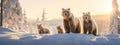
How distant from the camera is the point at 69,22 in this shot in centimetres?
1302

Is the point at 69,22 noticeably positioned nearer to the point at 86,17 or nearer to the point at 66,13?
the point at 66,13

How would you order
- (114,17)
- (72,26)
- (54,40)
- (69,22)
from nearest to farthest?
(54,40)
(72,26)
(69,22)
(114,17)

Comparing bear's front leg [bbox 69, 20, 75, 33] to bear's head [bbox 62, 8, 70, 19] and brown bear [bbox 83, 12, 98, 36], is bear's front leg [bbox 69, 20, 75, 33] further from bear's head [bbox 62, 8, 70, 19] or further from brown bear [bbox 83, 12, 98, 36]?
brown bear [bbox 83, 12, 98, 36]

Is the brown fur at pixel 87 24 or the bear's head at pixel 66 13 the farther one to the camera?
the bear's head at pixel 66 13

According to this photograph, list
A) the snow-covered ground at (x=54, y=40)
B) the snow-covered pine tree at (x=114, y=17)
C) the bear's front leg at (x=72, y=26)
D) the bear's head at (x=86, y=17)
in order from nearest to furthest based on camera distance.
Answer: the snow-covered ground at (x=54, y=40) → the bear's front leg at (x=72, y=26) → the bear's head at (x=86, y=17) → the snow-covered pine tree at (x=114, y=17)

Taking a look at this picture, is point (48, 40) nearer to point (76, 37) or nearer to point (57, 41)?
point (57, 41)

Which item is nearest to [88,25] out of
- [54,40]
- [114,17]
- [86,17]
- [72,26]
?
[86,17]

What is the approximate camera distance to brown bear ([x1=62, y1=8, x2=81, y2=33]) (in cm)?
1291

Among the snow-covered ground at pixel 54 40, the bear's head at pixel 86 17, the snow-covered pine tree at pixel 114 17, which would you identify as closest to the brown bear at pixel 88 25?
the bear's head at pixel 86 17

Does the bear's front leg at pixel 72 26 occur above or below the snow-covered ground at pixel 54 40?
above

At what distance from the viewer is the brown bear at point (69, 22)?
42.4 ft

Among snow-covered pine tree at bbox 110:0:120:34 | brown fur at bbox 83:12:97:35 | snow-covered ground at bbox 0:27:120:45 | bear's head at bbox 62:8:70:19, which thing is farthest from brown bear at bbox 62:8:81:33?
snow-covered pine tree at bbox 110:0:120:34

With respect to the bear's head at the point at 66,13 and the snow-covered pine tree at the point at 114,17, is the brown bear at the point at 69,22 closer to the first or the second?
the bear's head at the point at 66,13

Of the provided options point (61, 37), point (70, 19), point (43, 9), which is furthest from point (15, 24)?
point (61, 37)
